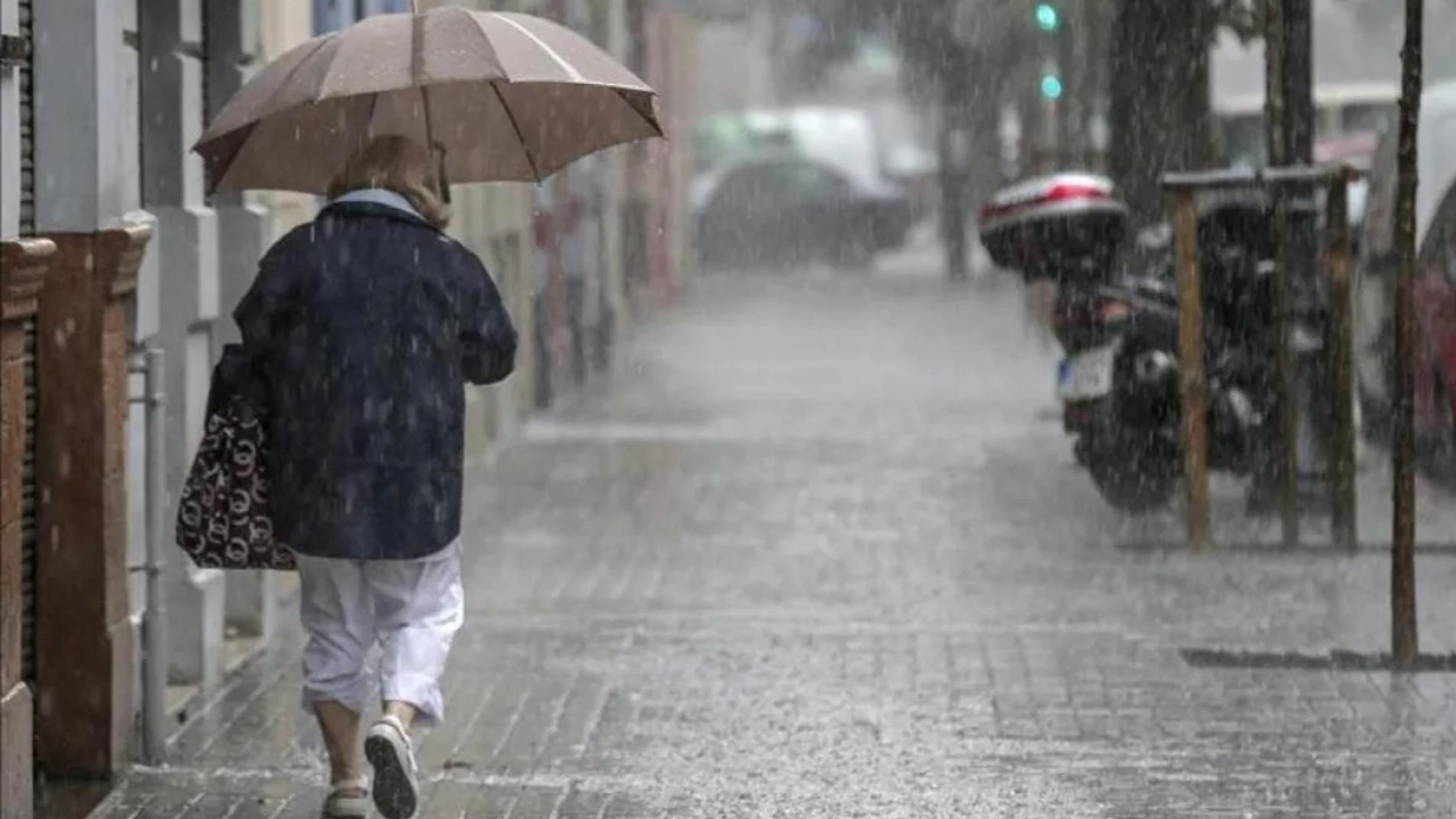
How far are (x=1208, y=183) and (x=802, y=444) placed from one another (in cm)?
615

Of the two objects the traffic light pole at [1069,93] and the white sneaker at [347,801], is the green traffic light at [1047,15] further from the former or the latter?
the white sneaker at [347,801]

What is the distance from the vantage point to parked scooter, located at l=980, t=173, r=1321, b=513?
47.4ft

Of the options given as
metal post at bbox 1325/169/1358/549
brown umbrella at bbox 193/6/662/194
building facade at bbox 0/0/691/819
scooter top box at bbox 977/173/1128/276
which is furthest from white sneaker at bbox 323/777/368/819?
scooter top box at bbox 977/173/1128/276

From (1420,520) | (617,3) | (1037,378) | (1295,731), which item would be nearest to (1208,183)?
(1420,520)

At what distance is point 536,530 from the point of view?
14.7 meters

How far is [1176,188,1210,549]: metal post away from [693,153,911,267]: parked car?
34.3 metres

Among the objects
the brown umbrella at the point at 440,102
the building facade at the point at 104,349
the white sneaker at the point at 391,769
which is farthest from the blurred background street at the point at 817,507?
the white sneaker at the point at 391,769

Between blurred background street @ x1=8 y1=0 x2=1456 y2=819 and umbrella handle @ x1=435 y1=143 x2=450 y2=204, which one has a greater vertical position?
umbrella handle @ x1=435 y1=143 x2=450 y2=204

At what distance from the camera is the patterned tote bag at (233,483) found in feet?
26.1

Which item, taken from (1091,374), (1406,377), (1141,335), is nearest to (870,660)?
(1406,377)

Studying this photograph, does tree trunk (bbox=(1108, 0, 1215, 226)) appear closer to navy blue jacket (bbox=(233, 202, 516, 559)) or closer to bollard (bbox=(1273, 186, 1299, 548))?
bollard (bbox=(1273, 186, 1299, 548))

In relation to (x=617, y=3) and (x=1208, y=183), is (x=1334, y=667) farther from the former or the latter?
(x=617, y=3)

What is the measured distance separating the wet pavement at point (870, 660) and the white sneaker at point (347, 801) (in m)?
0.20

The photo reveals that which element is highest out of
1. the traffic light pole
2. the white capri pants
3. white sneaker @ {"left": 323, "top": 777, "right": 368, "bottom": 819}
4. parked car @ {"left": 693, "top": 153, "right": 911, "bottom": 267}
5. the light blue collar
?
the traffic light pole
